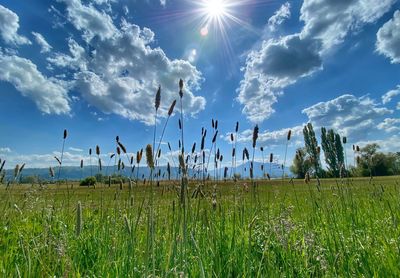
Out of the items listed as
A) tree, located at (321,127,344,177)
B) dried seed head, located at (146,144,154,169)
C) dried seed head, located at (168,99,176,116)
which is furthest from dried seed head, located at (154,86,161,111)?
tree, located at (321,127,344,177)

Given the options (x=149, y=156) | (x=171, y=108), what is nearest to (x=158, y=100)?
(x=171, y=108)

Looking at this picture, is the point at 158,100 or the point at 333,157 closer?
the point at 158,100

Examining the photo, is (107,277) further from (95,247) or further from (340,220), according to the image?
(340,220)

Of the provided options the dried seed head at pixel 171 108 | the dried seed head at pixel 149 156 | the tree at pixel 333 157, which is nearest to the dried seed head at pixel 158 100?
the dried seed head at pixel 171 108

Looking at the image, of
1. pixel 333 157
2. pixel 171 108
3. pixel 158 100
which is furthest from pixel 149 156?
pixel 333 157


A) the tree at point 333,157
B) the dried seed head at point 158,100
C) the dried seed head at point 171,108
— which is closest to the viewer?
the dried seed head at point 158,100

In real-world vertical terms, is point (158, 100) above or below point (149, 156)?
above

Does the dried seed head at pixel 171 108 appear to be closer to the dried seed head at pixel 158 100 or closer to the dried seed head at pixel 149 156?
the dried seed head at pixel 158 100

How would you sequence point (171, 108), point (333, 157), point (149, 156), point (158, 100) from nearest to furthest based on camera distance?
point (149, 156), point (158, 100), point (171, 108), point (333, 157)

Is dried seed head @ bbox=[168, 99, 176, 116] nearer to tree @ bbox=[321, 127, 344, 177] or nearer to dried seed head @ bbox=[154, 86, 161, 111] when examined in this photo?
dried seed head @ bbox=[154, 86, 161, 111]

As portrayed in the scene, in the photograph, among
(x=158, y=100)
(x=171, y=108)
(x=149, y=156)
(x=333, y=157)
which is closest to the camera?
(x=149, y=156)

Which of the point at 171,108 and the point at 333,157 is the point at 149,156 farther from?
the point at 333,157

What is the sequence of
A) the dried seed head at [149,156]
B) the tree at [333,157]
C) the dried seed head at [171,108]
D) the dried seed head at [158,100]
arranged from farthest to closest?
1. the tree at [333,157]
2. the dried seed head at [171,108]
3. the dried seed head at [158,100]
4. the dried seed head at [149,156]

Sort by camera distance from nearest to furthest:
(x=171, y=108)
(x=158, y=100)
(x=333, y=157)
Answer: (x=158, y=100)
(x=171, y=108)
(x=333, y=157)
